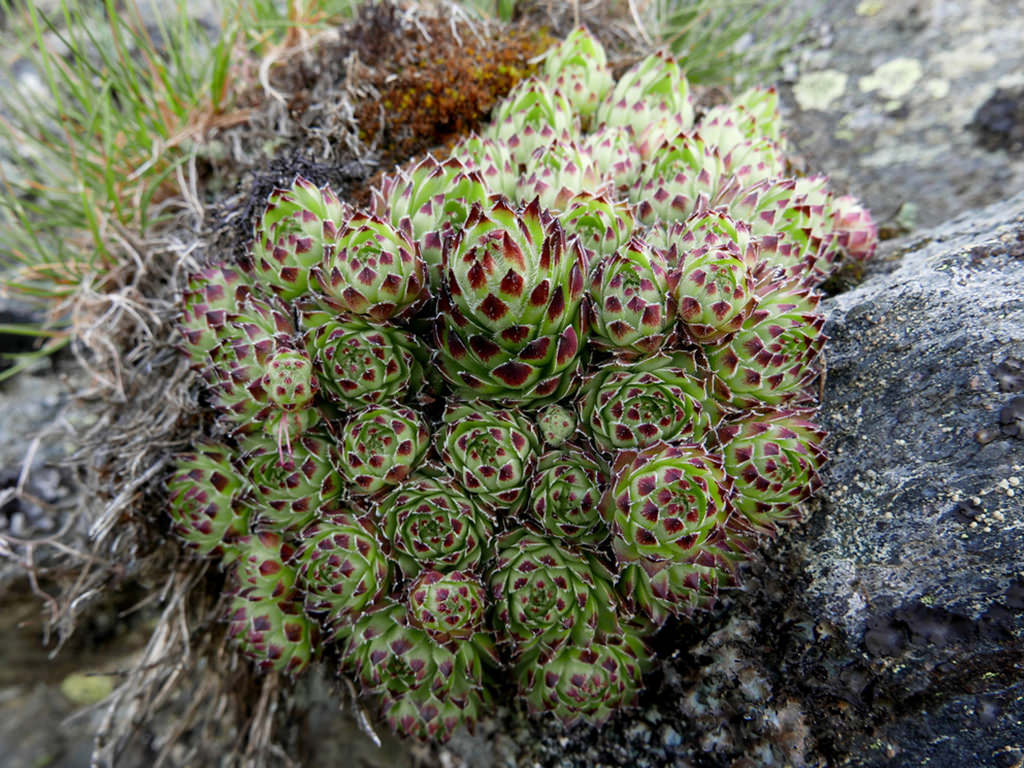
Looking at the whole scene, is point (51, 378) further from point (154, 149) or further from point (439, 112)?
point (439, 112)

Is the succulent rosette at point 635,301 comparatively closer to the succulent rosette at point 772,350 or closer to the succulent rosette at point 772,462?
the succulent rosette at point 772,350

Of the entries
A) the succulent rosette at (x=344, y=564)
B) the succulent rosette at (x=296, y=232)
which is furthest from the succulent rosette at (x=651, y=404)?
the succulent rosette at (x=296, y=232)

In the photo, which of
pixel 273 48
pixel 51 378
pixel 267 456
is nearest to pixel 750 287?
pixel 267 456

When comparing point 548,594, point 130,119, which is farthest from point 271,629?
point 130,119

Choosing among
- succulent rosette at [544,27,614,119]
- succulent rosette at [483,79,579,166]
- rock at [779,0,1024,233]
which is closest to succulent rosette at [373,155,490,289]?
succulent rosette at [483,79,579,166]

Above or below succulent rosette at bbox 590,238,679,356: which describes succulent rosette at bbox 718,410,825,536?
below

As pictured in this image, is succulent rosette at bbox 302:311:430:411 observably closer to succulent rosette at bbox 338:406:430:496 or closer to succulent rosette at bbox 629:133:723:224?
succulent rosette at bbox 338:406:430:496
